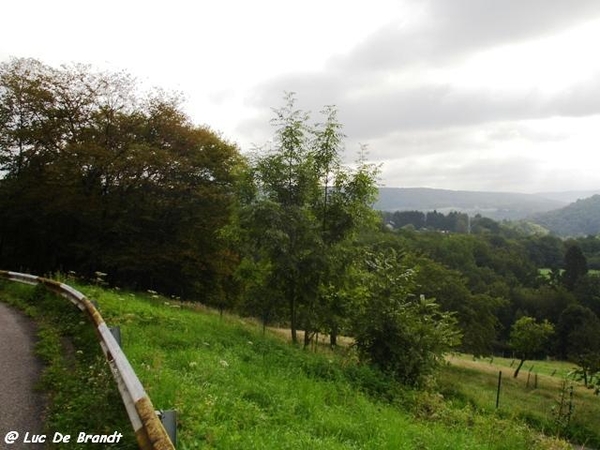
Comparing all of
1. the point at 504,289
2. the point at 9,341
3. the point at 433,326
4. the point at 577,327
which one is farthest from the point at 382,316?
the point at 504,289

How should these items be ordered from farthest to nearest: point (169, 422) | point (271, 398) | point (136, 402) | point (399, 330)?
1. point (399, 330)
2. point (271, 398)
3. point (136, 402)
4. point (169, 422)

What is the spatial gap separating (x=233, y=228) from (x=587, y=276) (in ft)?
373

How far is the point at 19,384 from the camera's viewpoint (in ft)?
21.1

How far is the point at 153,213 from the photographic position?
89.2ft

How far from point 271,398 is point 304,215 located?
8290 millimetres

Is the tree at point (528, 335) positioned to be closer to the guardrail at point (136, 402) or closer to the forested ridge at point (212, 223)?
the forested ridge at point (212, 223)

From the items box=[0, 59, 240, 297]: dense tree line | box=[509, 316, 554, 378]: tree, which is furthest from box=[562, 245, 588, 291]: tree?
box=[0, 59, 240, 297]: dense tree line

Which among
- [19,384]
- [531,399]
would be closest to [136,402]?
[19,384]

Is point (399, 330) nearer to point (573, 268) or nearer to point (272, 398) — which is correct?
point (272, 398)

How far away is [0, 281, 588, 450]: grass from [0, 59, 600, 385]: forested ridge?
2.92m

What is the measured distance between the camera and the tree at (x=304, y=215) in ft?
49.8

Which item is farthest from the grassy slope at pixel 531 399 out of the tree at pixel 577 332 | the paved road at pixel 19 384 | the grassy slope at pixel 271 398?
the tree at pixel 577 332

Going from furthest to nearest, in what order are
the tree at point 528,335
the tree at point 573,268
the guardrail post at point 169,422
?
the tree at point 573,268 → the tree at point 528,335 → the guardrail post at point 169,422

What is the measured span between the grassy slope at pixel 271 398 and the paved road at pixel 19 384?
137 centimetres
